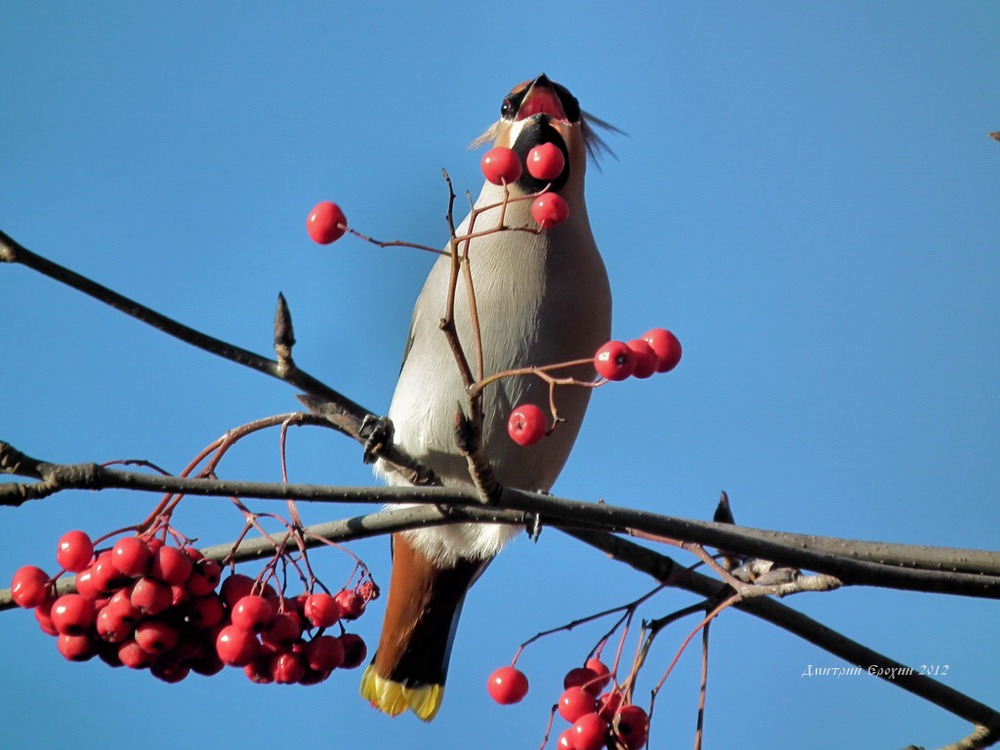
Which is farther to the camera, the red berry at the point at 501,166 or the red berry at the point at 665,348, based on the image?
the red berry at the point at 501,166

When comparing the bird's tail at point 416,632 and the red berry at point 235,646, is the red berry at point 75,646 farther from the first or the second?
the bird's tail at point 416,632

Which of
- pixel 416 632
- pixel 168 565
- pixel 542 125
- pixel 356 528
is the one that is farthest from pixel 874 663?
pixel 542 125

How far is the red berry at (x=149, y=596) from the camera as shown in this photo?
1.65 m

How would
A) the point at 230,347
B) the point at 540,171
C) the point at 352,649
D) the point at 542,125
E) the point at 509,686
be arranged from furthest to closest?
the point at 542,125
the point at 509,686
the point at 352,649
the point at 540,171
the point at 230,347

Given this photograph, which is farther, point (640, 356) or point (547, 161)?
point (547, 161)

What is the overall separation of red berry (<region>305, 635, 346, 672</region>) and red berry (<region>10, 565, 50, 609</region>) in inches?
15.9

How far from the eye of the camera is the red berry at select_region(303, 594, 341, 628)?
187 centimetres

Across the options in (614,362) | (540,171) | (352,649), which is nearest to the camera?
(614,362)

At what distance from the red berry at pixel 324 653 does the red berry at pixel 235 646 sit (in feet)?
0.46

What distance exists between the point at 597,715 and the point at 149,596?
71 centimetres

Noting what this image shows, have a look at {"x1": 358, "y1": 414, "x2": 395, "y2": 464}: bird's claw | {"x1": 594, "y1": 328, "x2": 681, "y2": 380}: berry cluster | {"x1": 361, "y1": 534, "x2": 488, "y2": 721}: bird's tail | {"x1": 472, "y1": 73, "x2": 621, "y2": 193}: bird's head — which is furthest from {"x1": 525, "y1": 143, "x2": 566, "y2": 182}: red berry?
{"x1": 361, "y1": 534, "x2": 488, "y2": 721}: bird's tail

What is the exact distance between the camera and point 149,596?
1648mm

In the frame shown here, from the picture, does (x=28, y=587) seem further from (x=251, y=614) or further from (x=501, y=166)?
(x=501, y=166)

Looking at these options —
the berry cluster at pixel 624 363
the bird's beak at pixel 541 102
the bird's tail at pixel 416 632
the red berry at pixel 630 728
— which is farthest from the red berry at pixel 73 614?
the bird's beak at pixel 541 102
